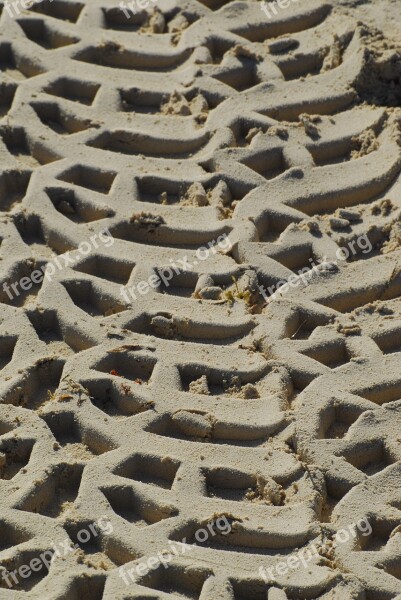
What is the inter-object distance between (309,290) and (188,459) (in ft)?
2.62

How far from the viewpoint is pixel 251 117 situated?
478 cm

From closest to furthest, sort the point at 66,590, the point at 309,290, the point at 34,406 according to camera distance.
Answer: the point at 66,590
the point at 34,406
the point at 309,290

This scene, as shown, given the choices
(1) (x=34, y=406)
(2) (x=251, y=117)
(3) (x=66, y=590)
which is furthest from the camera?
(2) (x=251, y=117)

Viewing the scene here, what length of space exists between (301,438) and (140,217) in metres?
1.06

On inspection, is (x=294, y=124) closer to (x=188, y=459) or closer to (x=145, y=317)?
(x=145, y=317)

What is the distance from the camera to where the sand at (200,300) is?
3449mm

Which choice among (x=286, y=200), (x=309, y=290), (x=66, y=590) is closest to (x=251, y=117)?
(x=286, y=200)

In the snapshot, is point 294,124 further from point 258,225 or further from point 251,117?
point 258,225

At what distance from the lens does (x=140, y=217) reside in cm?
438

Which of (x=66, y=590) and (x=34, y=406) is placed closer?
(x=66, y=590)

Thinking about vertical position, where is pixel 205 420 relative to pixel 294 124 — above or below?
below

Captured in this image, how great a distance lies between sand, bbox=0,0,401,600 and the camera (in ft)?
11.3

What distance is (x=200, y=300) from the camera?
13.6ft

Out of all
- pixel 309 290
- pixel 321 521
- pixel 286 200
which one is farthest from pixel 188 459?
pixel 286 200
